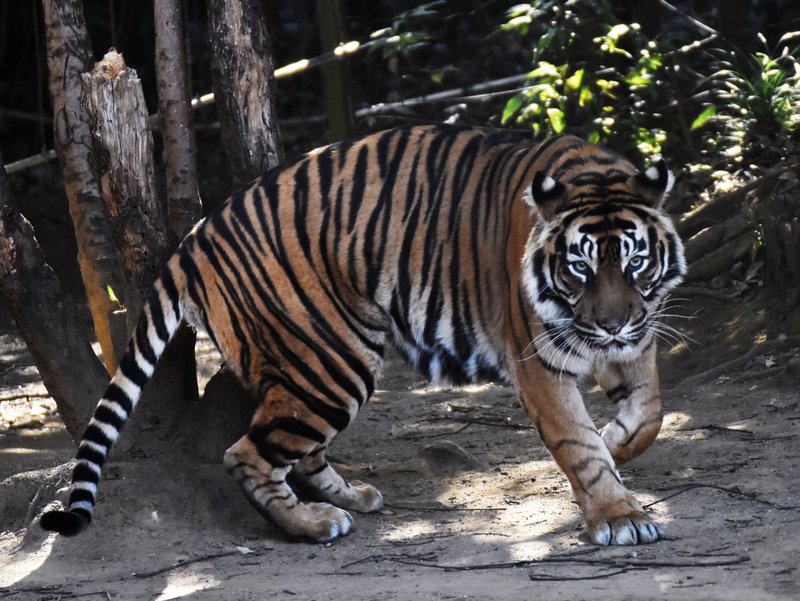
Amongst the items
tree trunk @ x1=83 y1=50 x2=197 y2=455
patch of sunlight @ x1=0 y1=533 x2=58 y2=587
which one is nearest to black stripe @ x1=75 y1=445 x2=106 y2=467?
patch of sunlight @ x1=0 y1=533 x2=58 y2=587

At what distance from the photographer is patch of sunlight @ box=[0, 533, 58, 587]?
4.27 metres

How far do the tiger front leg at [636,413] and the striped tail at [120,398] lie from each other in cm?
169

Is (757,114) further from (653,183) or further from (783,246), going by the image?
(653,183)

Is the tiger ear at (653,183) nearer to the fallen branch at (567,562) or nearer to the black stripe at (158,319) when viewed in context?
the fallen branch at (567,562)

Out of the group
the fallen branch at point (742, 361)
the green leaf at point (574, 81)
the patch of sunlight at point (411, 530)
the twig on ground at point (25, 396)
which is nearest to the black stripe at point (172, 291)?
the patch of sunlight at point (411, 530)

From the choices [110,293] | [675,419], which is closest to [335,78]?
[110,293]

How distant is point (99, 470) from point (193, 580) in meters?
0.54

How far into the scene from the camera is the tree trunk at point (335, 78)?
309 inches

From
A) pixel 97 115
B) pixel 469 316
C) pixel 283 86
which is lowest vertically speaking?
pixel 469 316

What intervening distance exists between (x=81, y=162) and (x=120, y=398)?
1.54m

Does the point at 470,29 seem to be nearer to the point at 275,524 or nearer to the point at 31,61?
the point at 31,61

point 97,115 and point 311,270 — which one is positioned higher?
point 97,115

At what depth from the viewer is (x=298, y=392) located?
4656 millimetres

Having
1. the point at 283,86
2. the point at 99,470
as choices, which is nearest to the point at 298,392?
the point at 99,470
